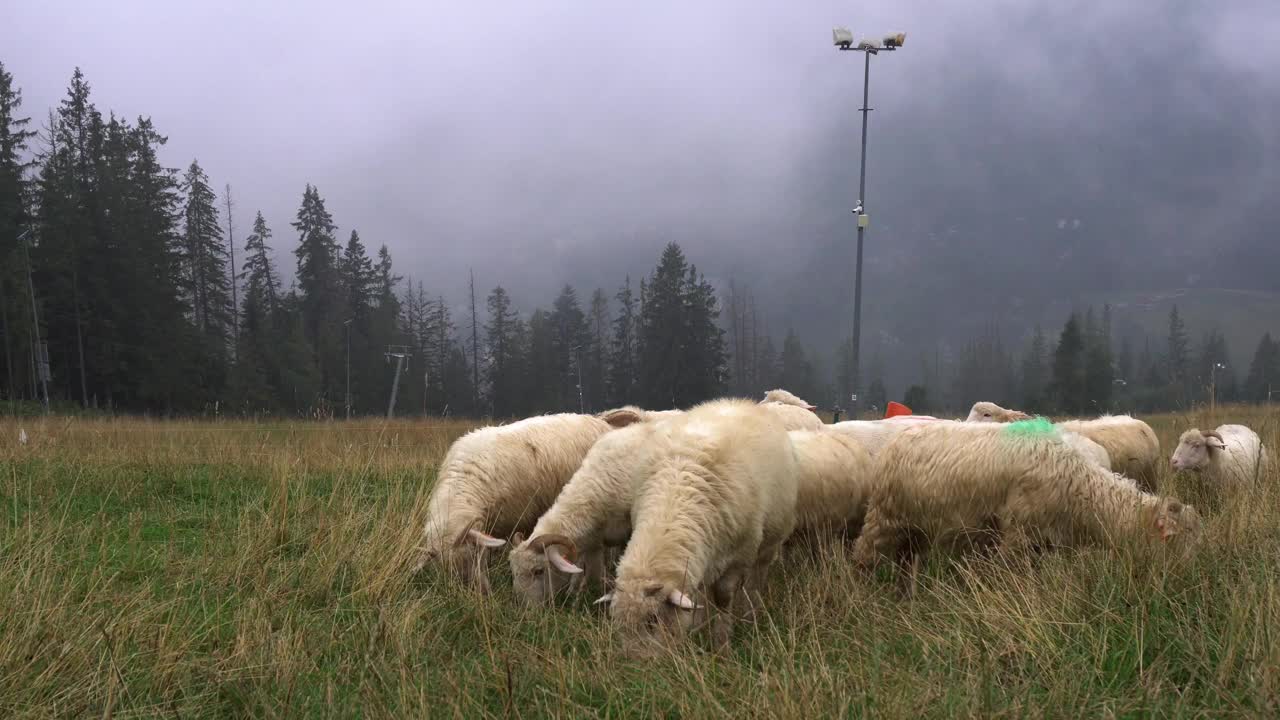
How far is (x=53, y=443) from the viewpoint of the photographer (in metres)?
11.1

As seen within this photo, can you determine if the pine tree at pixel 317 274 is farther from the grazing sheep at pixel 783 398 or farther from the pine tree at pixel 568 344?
the grazing sheep at pixel 783 398

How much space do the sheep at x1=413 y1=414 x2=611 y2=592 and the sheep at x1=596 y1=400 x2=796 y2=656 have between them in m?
1.60

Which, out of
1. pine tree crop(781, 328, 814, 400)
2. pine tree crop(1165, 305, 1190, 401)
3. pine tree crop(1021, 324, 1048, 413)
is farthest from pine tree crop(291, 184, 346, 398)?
pine tree crop(1165, 305, 1190, 401)

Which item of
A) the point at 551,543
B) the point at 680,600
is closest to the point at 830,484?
the point at 551,543

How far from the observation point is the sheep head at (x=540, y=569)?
5277mm

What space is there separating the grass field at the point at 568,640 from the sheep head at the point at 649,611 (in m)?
0.13

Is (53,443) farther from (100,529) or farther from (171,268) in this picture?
(171,268)

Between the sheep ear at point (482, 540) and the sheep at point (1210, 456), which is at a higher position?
the sheep ear at point (482, 540)

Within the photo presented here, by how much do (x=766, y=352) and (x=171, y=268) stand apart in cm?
4264

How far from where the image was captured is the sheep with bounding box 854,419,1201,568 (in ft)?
18.3

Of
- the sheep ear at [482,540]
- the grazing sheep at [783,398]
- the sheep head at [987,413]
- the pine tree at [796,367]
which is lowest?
the pine tree at [796,367]

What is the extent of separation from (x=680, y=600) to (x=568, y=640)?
2.64 ft

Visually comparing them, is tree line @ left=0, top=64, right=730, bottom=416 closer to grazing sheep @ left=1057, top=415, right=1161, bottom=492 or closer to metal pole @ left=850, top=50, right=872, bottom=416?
metal pole @ left=850, top=50, right=872, bottom=416

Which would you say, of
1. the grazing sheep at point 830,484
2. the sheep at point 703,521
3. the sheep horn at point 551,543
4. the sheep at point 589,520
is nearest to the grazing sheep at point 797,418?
the grazing sheep at point 830,484
